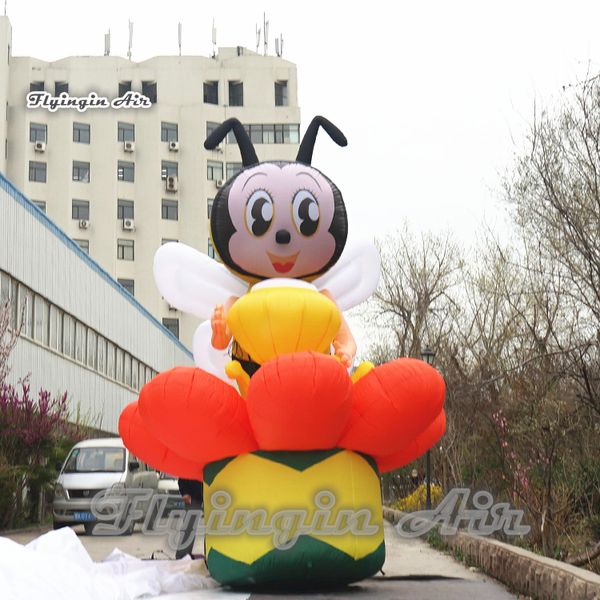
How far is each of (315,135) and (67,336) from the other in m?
19.7

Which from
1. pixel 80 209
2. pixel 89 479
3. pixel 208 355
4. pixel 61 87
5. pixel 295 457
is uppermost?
pixel 61 87

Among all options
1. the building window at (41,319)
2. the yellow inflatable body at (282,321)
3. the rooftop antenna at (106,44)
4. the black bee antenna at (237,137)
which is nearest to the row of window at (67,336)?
the building window at (41,319)

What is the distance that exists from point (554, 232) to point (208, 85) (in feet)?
156

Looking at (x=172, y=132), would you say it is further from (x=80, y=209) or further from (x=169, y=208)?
(x=80, y=209)

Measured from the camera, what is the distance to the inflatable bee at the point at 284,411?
841 cm

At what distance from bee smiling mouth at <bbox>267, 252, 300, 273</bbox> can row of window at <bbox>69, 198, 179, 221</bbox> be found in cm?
4693

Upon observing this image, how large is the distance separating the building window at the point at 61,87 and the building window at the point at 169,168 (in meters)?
Answer: 6.89

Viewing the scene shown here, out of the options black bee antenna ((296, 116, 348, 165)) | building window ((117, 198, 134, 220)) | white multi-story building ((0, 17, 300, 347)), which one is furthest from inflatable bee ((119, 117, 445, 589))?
building window ((117, 198, 134, 220))

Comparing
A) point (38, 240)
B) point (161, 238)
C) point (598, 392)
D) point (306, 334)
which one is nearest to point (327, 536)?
point (306, 334)

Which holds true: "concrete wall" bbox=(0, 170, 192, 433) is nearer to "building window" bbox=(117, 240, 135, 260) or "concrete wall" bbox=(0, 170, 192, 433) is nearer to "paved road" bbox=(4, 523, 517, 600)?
"paved road" bbox=(4, 523, 517, 600)

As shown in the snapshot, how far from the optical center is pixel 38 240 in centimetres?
2503

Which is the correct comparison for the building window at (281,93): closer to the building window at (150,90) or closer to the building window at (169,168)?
the building window at (150,90)

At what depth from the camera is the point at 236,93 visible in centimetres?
6000

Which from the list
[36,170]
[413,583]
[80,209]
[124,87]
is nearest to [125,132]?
[124,87]
